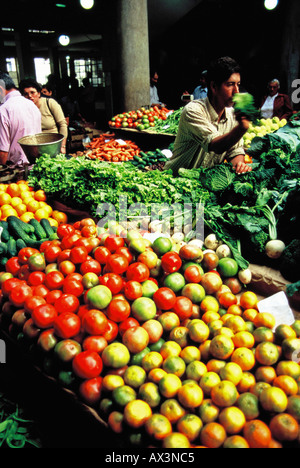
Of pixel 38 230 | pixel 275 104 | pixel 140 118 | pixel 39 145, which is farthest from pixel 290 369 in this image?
pixel 275 104

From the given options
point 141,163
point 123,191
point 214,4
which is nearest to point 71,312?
point 123,191

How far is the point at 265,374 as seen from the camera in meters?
1.64

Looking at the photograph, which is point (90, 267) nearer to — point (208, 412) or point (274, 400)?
point (208, 412)

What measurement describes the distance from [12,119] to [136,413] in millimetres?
4174

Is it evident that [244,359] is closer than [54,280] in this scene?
Yes

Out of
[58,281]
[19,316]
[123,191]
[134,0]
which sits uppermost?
[134,0]

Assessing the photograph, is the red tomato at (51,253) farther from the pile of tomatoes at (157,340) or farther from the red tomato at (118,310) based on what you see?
the red tomato at (118,310)

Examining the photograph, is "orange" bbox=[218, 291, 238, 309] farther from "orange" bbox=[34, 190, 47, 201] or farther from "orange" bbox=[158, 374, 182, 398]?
"orange" bbox=[34, 190, 47, 201]

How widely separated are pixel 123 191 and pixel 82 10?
44.8ft

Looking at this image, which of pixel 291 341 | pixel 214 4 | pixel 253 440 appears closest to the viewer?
pixel 253 440

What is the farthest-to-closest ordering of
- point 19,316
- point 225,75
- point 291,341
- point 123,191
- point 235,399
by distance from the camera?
point 123,191 < point 225,75 < point 19,316 < point 291,341 < point 235,399

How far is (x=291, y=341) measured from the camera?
5.57 feet

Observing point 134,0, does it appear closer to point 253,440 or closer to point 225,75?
point 225,75

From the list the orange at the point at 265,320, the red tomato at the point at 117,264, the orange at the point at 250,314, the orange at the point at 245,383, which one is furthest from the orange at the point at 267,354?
the red tomato at the point at 117,264
